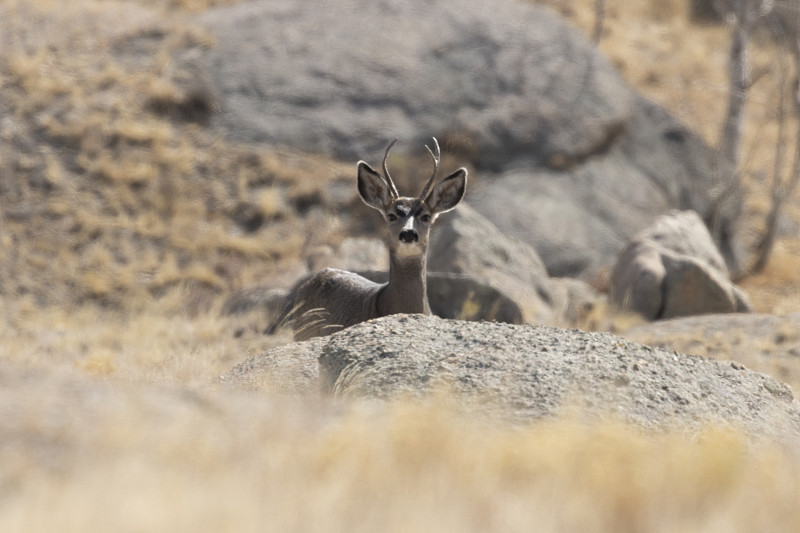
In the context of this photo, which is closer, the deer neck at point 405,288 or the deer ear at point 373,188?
the deer neck at point 405,288

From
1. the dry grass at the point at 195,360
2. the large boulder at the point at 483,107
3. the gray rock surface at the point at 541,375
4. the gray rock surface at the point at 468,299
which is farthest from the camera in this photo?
the large boulder at the point at 483,107

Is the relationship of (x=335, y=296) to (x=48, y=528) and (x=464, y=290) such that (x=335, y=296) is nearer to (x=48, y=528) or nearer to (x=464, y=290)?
(x=464, y=290)

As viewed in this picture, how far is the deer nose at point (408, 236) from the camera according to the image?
8.11 meters

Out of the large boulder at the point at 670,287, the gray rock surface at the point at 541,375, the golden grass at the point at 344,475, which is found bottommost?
the large boulder at the point at 670,287

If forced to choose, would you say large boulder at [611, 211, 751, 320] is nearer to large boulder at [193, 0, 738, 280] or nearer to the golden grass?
large boulder at [193, 0, 738, 280]

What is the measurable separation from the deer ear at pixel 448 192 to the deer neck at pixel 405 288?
0.70 meters

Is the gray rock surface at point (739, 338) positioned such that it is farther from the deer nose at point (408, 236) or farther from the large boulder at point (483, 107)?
the large boulder at point (483, 107)

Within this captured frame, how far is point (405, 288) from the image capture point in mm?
8148

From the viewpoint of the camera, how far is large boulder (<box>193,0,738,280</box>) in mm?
16891

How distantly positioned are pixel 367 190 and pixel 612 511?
19.5ft

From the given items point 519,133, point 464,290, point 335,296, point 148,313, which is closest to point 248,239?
point 148,313

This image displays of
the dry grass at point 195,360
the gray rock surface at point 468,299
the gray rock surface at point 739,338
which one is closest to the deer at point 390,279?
the dry grass at point 195,360

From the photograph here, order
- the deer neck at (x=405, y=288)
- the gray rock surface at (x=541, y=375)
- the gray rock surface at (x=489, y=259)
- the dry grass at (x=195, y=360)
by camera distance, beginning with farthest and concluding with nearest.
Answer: the gray rock surface at (x=489, y=259) → the deer neck at (x=405, y=288) → the gray rock surface at (x=541, y=375) → the dry grass at (x=195, y=360)

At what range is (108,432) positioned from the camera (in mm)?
3488
